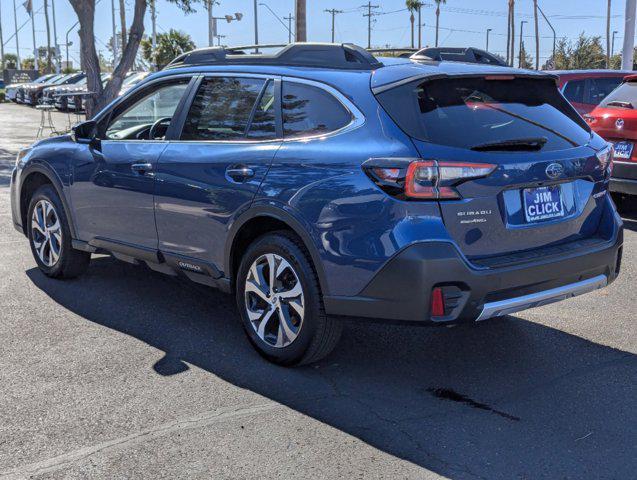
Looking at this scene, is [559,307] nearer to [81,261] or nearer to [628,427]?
[628,427]

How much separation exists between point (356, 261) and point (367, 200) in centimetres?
32

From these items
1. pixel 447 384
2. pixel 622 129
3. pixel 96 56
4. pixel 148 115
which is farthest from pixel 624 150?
pixel 96 56

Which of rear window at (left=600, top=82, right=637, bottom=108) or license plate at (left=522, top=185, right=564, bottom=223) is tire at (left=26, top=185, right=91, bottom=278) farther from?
rear window at (left=600, top=82, right=637, bottom=108)

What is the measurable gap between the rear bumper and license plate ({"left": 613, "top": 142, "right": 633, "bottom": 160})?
466cm

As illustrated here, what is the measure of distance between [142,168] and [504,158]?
2502mm

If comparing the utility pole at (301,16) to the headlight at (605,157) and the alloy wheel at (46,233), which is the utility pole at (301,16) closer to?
the alloy wheel at (46,233)

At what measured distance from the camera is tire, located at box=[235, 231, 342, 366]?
4.24 meters

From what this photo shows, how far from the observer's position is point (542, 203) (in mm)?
4137

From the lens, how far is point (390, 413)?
3.93 m

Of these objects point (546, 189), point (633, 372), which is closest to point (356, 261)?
point (546, 189)

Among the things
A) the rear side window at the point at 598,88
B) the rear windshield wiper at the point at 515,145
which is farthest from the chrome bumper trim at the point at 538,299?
the rear side window at the point at 598,88

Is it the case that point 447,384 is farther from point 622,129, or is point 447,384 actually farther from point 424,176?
point 622,129

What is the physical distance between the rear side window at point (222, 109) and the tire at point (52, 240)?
1677 mm

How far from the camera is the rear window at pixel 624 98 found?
855cm
